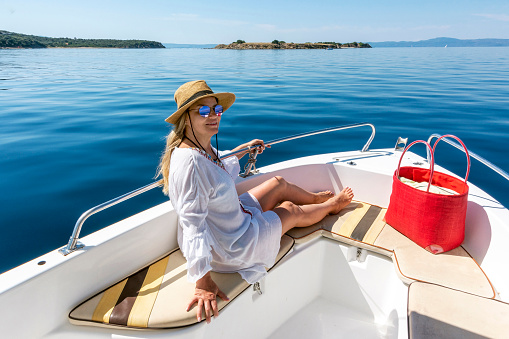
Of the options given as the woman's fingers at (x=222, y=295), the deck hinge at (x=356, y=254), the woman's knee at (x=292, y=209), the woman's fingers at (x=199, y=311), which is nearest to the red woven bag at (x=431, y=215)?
the deck hinge at (x=356, y=254)

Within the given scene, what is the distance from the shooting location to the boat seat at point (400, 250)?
5.81 ft

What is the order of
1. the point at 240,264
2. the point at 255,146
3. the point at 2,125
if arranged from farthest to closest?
the point at 2,125 < the point at 255,146 < the point at 240,264

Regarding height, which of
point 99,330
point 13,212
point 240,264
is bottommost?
point 13,212

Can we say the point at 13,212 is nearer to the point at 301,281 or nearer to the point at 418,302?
the point at 301,281

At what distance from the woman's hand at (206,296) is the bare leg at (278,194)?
0.71 metres

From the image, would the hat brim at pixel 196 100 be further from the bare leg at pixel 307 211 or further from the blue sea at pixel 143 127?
the blue sea at pixel 143 127

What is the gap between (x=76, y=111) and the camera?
701cm

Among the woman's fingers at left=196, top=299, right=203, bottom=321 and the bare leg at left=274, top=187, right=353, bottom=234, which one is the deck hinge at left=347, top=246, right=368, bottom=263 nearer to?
the bare leg at left=274, top=187, right=353, bottom=234

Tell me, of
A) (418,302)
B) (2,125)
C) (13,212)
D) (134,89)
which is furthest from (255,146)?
(134,89)

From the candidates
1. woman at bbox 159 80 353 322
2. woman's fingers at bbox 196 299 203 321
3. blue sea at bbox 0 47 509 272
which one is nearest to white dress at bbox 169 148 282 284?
woman at bbox 159 80 353 322

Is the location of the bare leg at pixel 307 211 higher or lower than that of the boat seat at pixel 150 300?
higher

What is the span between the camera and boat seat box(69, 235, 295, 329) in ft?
4.66

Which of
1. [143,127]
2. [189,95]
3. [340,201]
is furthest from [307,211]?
[143,127]

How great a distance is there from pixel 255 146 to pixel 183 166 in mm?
996
